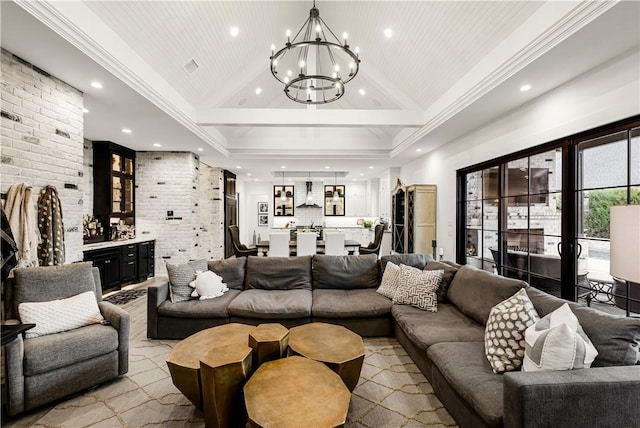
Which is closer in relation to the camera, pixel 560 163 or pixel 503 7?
pixel 503 7

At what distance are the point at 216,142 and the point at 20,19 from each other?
3903 mm

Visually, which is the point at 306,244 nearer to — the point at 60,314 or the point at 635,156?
the point at 60,314

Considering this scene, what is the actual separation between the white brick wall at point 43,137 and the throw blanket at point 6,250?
53 cm

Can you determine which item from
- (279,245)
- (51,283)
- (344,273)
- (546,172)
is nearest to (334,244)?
(279,245)

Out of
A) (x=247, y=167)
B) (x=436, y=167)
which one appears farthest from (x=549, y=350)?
(x=247, y=167)

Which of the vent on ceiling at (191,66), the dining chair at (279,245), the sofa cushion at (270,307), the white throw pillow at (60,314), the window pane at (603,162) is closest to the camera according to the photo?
the white throw pillow at (60,314)

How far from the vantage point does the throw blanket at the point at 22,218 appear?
2.62 metres

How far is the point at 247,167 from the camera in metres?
8.55

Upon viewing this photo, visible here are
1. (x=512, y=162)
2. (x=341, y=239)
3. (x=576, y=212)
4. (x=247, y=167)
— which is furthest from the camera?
(x=247, y=167)

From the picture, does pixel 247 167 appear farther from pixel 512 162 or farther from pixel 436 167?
pixel 512 162

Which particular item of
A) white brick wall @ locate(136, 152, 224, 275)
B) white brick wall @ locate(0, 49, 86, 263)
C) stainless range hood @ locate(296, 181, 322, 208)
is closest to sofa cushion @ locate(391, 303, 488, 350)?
white brick wall @ locate(0, 49, 86, 263)

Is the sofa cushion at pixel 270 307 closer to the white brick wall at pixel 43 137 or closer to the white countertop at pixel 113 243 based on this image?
the white brick wall at pixel 43 137

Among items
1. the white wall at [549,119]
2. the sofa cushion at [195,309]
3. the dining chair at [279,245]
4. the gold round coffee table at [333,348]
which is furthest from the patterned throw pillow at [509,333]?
the dining chair at [279,245]

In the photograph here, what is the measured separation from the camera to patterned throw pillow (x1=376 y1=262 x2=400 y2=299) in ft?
11.1
